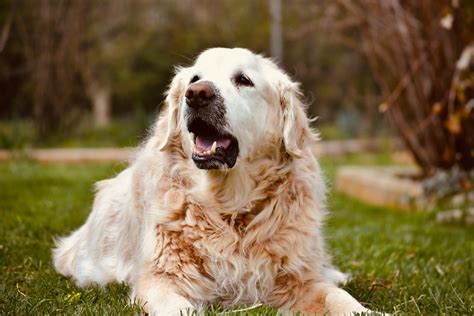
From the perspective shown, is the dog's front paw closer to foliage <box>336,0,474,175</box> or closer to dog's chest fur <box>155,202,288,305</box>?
dog's chest fur <box>155,202,288,305</box>

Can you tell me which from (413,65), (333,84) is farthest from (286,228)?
(333,84)

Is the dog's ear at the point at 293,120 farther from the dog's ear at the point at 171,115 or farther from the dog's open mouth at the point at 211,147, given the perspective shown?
the dog's ear at the point at 171,115

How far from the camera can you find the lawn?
3045mm

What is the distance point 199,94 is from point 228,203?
0.59 meters

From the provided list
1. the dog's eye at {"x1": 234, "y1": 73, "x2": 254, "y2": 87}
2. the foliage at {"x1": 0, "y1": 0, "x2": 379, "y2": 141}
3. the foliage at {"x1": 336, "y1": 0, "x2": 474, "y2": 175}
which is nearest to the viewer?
the dog's eye at {"x1": 234, "y1": 73, "x2": 254, "y2": 87}

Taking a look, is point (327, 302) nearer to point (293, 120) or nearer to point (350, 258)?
point (293, 120)

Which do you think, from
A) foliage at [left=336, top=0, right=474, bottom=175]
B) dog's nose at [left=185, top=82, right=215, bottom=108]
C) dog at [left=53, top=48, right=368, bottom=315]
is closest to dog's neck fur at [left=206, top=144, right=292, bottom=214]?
dog at [left=53, top=48, right=368, bottom=315]

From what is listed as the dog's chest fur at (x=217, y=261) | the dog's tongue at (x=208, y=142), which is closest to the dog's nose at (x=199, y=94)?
the dog's tongue at (x=208, y=142)

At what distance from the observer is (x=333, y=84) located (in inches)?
840

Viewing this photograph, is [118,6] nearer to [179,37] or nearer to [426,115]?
[179,37]

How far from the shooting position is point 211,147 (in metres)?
3.30

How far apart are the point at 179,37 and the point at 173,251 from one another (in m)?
18.7

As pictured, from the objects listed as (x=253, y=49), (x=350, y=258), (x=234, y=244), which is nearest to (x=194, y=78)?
(x=234, y=244)

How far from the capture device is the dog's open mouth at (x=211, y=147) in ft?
10.5
